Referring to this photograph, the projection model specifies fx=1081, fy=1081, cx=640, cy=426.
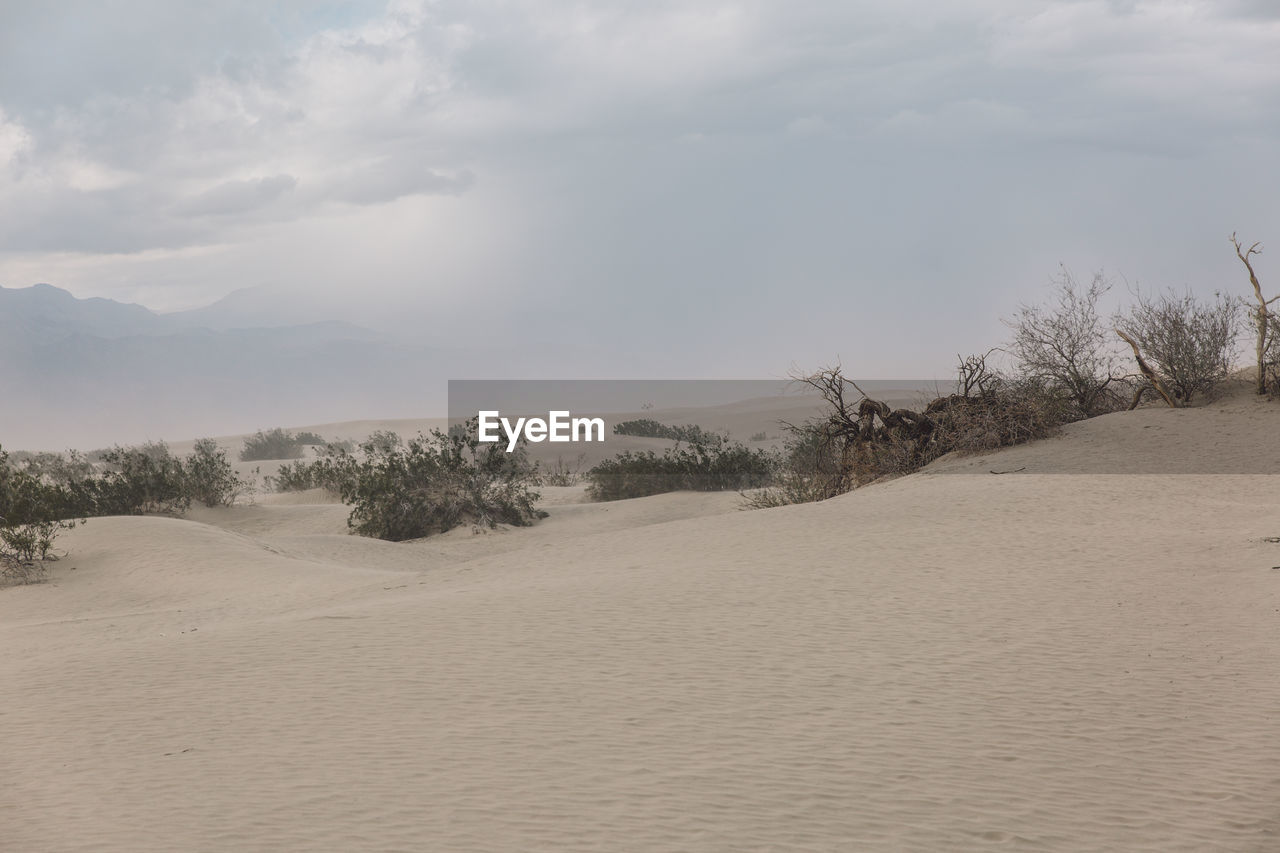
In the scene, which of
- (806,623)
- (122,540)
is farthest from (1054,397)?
(122,540)

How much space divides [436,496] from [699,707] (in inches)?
656

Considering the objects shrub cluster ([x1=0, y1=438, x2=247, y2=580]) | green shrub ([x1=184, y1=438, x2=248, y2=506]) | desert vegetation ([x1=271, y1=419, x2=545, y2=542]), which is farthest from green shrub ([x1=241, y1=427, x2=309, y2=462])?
desert vegetation ([x1=271, y1=419, x2=545, y2=542])

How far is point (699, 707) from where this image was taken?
650cm

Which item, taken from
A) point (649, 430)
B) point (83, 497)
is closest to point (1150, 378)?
point (83, 497)

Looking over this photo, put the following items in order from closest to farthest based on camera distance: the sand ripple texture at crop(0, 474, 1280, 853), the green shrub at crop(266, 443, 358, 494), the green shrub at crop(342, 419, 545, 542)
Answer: the sand ripple texture at crop(0, 474, 1280, 853) < the green shrub at crop(342, 419, 545, 542) < the green shrub at crop(266, 443, 358, 494)

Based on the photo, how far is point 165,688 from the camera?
718 cm

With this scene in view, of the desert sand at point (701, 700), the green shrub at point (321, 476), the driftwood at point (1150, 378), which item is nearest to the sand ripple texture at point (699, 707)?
the desert sand at point (701, 700)

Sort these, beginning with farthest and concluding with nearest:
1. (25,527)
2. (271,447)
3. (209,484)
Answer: (271,447)
(209,484)
(25,527)

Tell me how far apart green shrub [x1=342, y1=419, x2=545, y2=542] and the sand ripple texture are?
9535 millimetres

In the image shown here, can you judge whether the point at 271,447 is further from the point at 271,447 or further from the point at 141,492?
the point at 141,492

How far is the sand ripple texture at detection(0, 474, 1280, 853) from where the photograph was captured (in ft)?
15.7

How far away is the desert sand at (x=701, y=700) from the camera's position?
481 centimetres

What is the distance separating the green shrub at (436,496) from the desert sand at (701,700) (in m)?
8.34

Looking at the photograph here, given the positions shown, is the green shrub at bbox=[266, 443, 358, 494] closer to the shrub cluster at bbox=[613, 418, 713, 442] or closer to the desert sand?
the desert sand
